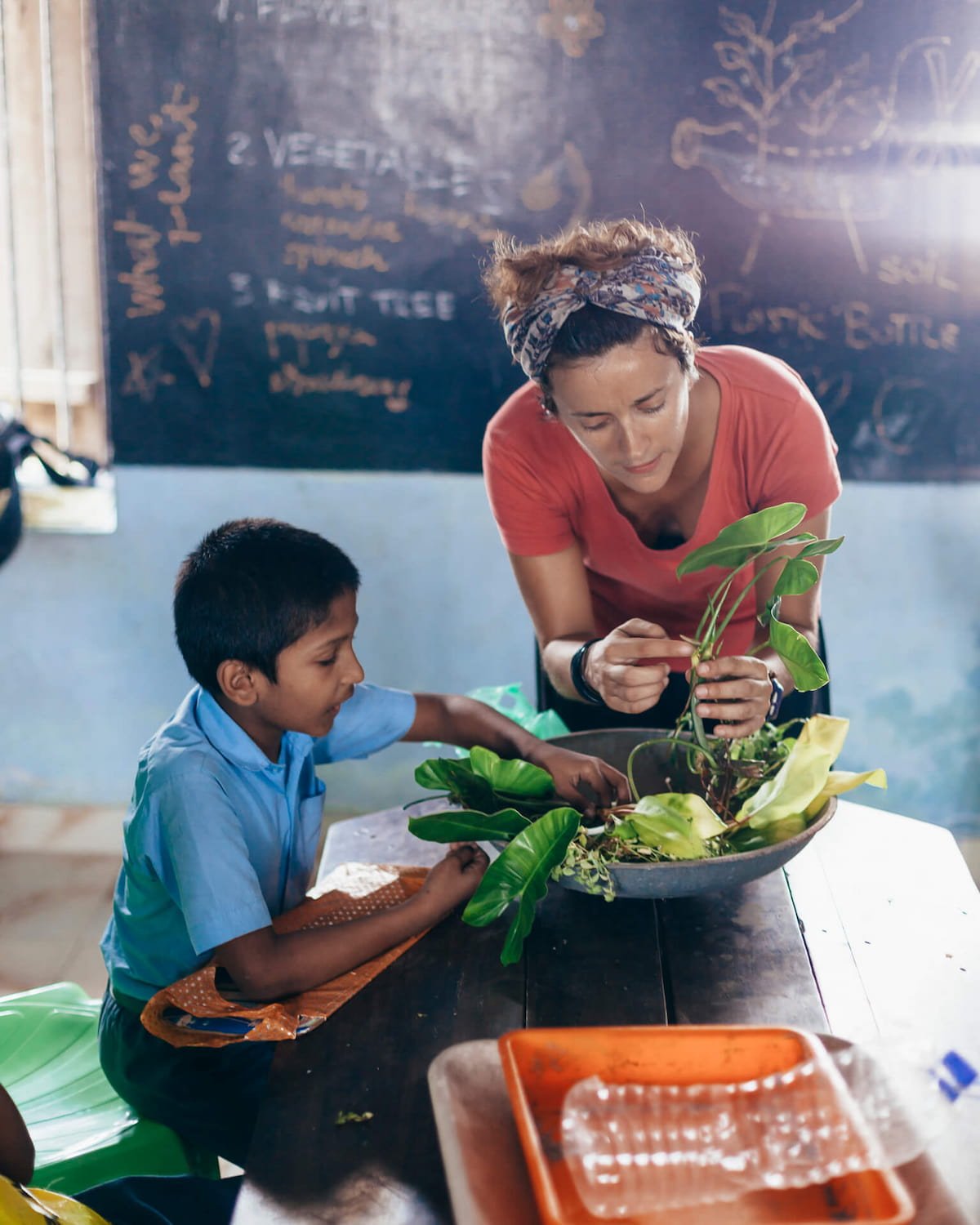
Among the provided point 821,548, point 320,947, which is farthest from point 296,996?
point 821,548

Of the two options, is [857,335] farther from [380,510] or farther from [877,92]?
[380,510]

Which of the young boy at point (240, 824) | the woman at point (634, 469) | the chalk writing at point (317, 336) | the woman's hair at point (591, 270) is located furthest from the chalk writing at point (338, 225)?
the young boy at point (240, 824)

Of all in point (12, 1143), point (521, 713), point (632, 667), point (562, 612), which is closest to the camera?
point (12, 1143)

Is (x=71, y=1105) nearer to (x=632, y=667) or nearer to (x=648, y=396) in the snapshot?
(x=632, y=667)

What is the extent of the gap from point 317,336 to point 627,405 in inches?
61.2

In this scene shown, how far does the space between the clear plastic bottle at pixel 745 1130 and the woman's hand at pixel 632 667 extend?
63cm

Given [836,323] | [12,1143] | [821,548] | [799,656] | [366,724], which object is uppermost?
[836,323]

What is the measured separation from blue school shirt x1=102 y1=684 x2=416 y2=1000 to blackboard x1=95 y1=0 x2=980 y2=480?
1.62 m

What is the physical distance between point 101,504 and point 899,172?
7.35 ft

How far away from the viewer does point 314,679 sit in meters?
1.49

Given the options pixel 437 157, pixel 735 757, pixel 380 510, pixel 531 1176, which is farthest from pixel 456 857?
pixel 437 157

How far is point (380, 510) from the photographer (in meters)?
3.13

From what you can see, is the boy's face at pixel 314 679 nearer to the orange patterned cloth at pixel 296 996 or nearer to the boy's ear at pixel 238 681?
the boy's ear at pixel 238 681

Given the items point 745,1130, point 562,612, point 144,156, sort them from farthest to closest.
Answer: point 144,156 < point 562,612 < point 745,1130
